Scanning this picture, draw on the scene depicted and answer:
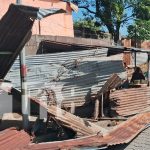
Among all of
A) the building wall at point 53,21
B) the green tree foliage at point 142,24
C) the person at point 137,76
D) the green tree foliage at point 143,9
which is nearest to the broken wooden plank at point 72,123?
the building wall at point 53,21

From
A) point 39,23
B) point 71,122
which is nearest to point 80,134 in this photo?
point 71,122

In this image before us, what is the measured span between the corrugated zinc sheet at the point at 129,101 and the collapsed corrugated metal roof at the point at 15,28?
5.11 meters

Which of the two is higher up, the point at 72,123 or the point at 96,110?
the point at 72,123

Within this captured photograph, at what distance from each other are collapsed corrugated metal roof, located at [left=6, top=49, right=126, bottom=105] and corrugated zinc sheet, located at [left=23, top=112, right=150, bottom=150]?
2412 mm

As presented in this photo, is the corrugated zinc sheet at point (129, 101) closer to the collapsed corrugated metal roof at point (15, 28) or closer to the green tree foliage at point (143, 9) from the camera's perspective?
the collapsed corrugated metal roof at point (15, 28)

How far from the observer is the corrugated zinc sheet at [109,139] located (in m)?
8.80

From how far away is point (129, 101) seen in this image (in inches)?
563

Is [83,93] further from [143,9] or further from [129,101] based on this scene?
[143,9]

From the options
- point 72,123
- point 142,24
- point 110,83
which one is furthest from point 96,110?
point 142,24

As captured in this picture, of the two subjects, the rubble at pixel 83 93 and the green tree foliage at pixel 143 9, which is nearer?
the rubble at pixel 83 93

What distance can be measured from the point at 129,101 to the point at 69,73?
91.5 inches

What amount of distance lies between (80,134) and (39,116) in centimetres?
166

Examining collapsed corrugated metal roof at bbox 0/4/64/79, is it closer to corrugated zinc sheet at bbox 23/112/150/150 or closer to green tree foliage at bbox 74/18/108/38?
corrugated zinc sheet at bbox 23/112/150/150

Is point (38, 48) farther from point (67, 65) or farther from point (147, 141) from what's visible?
point (147, 141)
